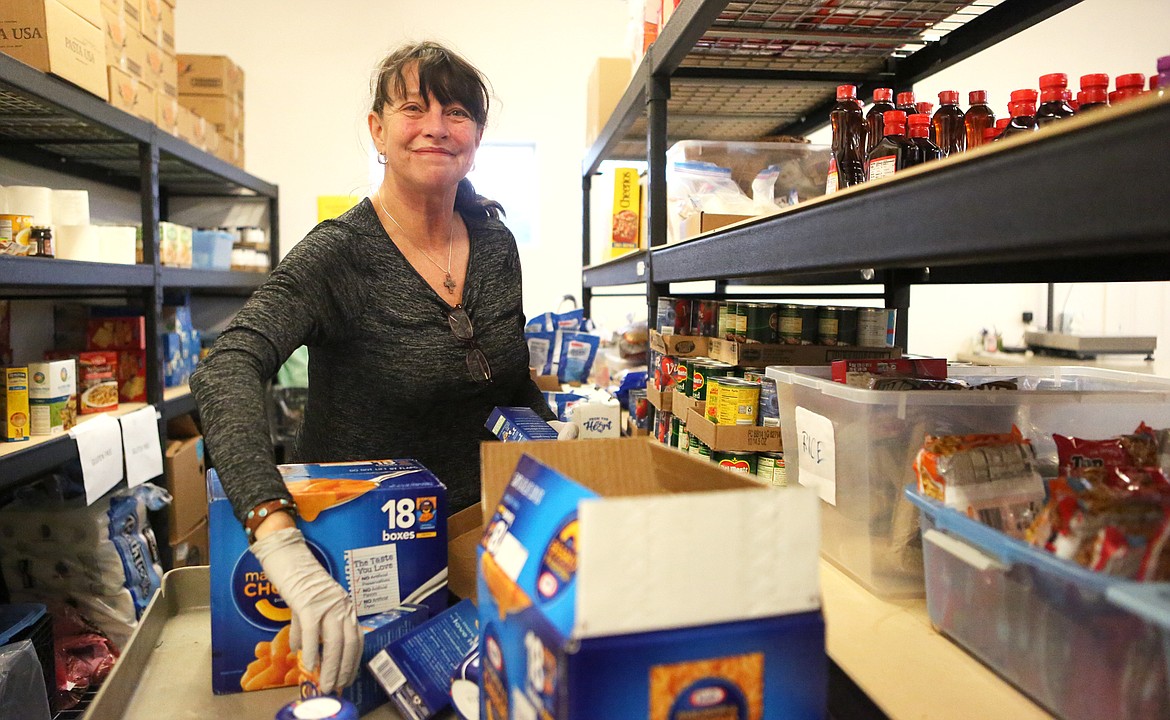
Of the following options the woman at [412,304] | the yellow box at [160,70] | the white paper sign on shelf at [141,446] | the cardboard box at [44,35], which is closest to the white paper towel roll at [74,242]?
the cardboard box at [44,35]

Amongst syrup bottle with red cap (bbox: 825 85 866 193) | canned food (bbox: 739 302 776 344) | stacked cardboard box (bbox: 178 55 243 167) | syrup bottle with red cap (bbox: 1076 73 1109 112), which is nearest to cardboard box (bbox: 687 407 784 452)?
canned food (bbox: 739 302 776 344)

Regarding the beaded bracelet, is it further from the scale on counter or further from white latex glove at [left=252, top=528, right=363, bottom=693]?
the scale on counter

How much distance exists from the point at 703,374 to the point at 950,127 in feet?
2.28

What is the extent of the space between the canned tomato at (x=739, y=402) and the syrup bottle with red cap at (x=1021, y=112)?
25.1 inches

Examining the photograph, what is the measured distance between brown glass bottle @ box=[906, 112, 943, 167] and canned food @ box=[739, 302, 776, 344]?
57cm

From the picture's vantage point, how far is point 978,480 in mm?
875

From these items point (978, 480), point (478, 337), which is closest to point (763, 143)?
point (478, 337)

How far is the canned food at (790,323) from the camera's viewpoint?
1803 mm

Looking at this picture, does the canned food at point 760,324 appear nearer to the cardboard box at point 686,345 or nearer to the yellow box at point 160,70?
the cardboard box at point 686,345

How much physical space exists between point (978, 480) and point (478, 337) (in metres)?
1.15

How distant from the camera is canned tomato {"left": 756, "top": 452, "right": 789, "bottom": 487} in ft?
4.99

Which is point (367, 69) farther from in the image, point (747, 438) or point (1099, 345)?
point (1099, 345)

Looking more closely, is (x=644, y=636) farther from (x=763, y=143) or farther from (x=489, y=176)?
(x=489, y=176)

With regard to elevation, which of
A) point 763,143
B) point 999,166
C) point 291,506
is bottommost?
point 291,506
